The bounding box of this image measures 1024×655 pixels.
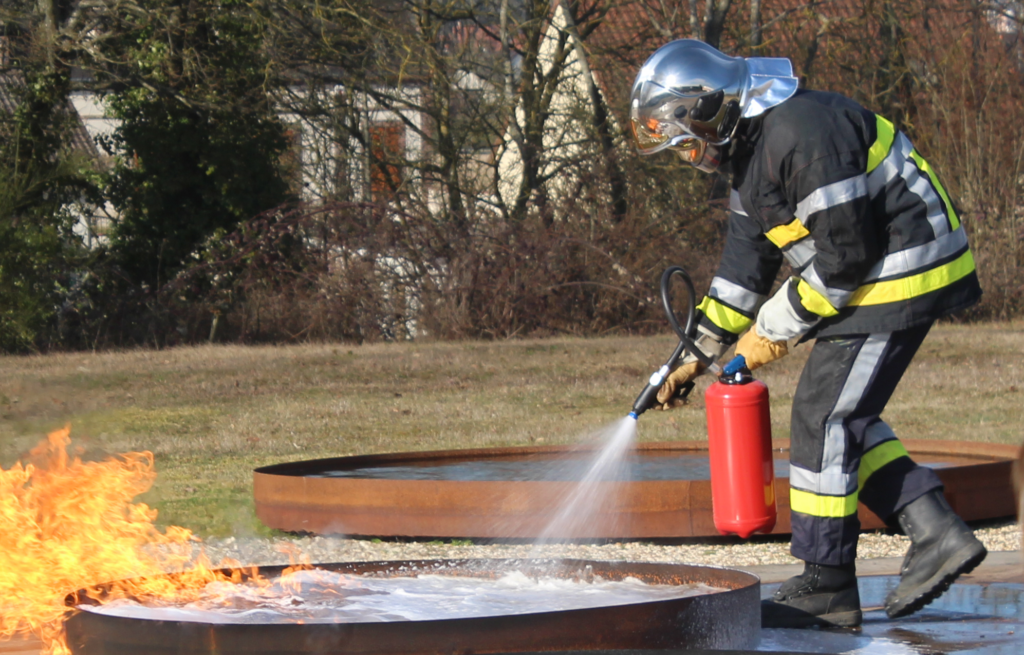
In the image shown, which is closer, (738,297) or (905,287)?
(905,287)

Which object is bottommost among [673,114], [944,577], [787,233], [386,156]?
[944,577]

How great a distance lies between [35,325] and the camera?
1526cm

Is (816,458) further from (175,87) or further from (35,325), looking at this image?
(175,87)

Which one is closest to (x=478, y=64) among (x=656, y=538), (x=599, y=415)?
(x=599, y=415)

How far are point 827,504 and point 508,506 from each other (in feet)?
5.11

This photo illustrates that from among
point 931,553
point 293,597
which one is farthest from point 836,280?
point 293,597

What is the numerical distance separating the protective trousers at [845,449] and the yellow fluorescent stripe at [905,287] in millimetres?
104

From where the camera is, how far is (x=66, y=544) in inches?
136

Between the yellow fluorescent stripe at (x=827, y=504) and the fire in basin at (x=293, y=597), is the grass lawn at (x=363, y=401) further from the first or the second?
the yellow fluorescent stripe at (x=827, y=504)

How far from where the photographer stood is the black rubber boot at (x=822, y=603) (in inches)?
138

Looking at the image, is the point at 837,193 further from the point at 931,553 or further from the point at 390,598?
the point at 390,598

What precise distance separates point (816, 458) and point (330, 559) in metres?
2.11

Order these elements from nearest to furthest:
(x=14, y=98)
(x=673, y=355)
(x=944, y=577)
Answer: (x=944, y=577) → (x=673, y=355) → (x=14, y=98)

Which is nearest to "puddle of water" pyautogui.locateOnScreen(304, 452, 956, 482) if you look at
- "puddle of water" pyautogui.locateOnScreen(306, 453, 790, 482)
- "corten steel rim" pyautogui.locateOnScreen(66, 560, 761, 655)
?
"puddle of water" pyautogui.locateOnScreen(306, 453, 790, 482)
